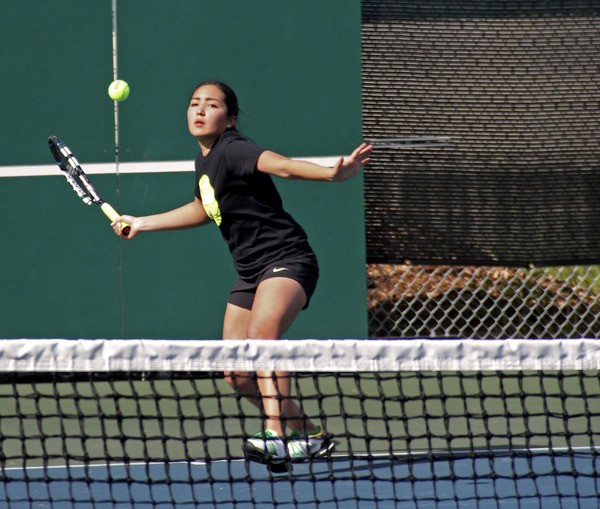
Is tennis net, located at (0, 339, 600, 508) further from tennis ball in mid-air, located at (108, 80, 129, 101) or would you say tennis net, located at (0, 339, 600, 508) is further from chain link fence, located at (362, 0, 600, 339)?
tennis ball in mid-air, located at (108, 80, 129, 101)

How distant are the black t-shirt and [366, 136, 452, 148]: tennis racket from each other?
2664mm

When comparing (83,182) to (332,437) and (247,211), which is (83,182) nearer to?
(247,211)

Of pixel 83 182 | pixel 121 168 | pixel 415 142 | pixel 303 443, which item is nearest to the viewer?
pixel 303 443

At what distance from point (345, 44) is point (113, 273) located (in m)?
1.92

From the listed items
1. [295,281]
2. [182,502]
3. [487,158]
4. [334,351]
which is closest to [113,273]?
[487,158]

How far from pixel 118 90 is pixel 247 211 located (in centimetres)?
245

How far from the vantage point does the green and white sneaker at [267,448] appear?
392 cm

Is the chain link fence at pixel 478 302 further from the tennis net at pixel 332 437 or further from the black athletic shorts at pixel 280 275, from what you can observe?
the black athletic shorts at pixel 280 275

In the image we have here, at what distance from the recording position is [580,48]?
7.17 meters

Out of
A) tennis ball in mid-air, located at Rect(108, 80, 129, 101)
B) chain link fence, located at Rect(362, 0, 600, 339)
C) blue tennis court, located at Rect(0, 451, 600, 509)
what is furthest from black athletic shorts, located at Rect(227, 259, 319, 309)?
chain link fence, located at Rect(362, 0, 600, 339)

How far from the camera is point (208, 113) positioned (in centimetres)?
441

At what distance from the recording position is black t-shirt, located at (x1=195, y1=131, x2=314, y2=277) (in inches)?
171

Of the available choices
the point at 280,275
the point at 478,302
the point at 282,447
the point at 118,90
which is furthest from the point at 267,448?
the point at 478,302

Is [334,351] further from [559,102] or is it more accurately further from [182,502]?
[559,102]
